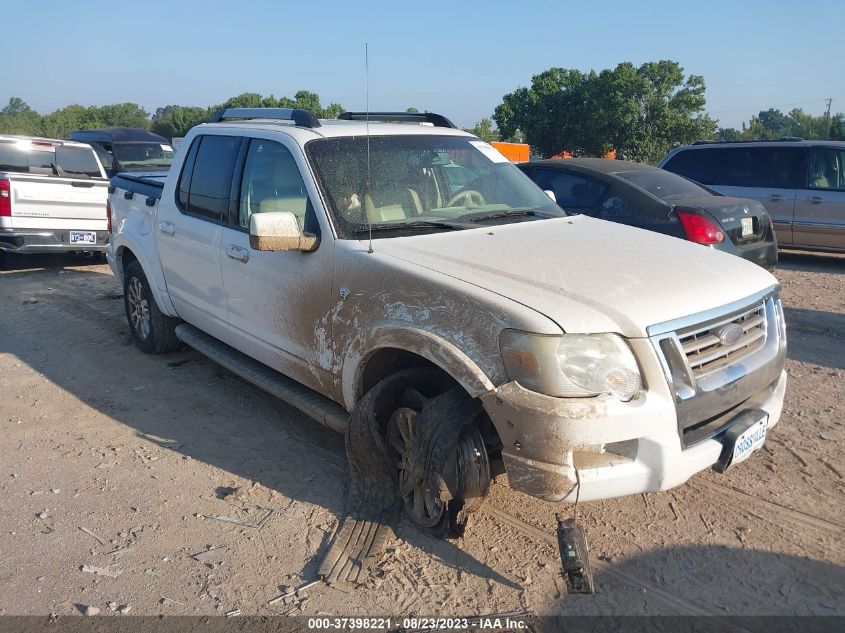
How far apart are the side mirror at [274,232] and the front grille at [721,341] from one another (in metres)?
1.95

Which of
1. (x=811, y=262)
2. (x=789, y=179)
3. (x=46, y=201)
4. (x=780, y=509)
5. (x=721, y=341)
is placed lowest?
(x=780, y=509)

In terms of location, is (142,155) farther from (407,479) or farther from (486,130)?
(486,130)

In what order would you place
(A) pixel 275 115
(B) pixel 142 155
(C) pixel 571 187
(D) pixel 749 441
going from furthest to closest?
1. (B) pixel 142 155
2. (C) pixel 571 187
3. (A) pixel 275 115
4. (D) pixel 749 441

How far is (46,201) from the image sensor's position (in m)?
9.74

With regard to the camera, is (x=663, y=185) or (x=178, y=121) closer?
(x=663, y=185)

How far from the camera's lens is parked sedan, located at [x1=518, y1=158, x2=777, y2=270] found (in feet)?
23.0

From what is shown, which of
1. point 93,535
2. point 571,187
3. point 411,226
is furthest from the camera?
point 571,187

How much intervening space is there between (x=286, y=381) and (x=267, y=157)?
1.37 metres

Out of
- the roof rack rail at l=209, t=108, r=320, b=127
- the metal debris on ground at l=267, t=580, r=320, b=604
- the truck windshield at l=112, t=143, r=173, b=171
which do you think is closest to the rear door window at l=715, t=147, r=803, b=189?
the roof rack rail at l=209, t=108, r=320, b=127

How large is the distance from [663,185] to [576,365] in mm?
5464

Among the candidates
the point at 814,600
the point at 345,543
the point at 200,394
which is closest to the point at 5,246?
the point at 200,394

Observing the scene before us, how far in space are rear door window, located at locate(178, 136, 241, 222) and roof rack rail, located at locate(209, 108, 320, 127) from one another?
0.98 ft

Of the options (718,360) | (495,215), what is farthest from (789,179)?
(718,360)

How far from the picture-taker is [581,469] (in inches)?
115
